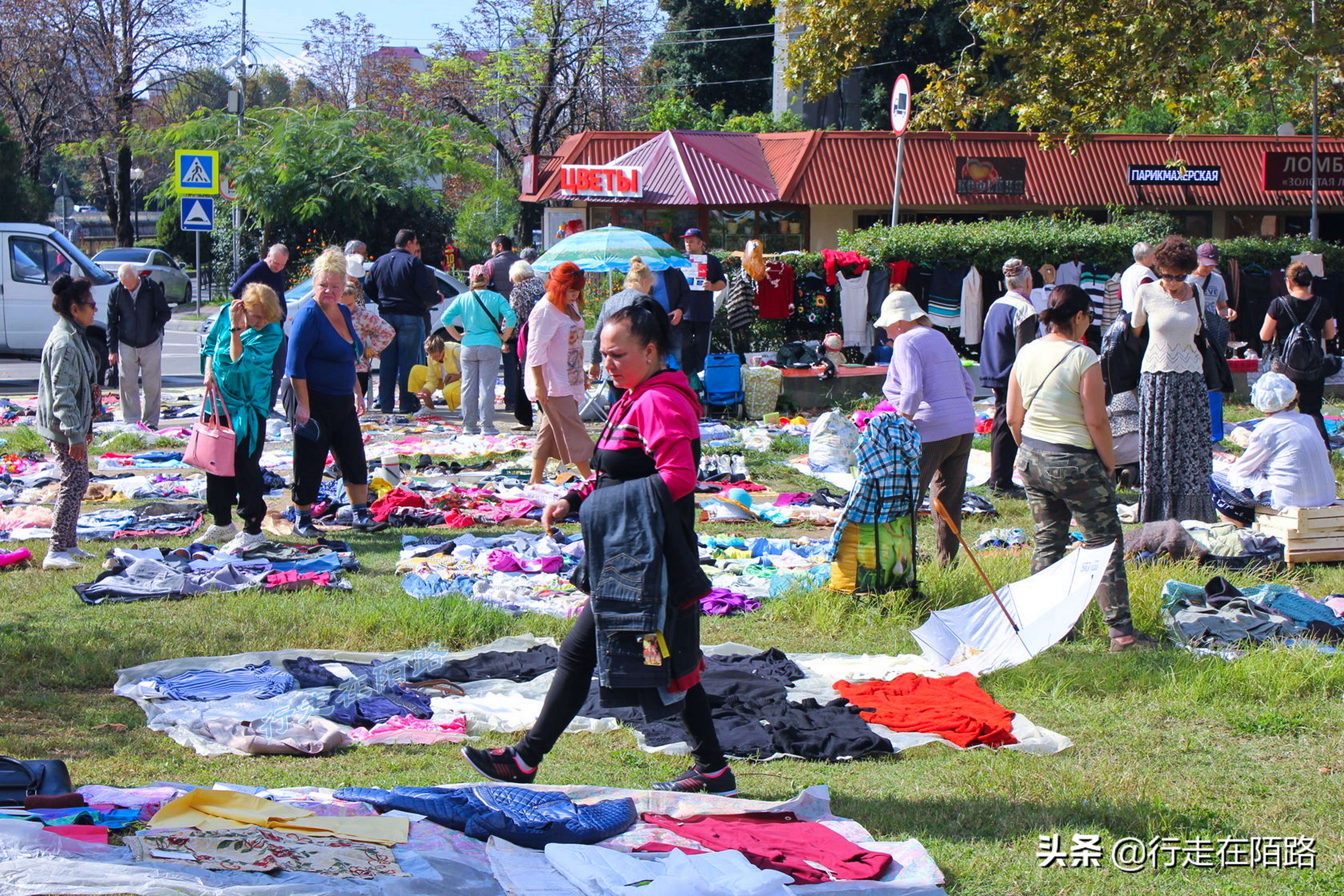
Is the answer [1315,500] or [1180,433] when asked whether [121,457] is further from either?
[1315,500]

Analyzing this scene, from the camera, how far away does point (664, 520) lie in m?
4.37

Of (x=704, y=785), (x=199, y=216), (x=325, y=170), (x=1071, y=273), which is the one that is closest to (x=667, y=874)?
(x=704, y=785)

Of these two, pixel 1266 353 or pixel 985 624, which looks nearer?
pixel 985 624

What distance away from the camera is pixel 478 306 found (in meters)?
13.6

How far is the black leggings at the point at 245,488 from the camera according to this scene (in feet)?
28.1

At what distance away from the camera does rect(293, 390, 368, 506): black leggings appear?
30.2 ft

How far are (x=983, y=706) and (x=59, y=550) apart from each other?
6047 mm

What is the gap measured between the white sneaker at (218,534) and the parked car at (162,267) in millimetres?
24804

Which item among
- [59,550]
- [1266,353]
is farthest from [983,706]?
[1266,353]

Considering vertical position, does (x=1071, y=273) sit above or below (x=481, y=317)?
above

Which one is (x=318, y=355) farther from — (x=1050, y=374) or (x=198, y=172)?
(x=198, y=172)

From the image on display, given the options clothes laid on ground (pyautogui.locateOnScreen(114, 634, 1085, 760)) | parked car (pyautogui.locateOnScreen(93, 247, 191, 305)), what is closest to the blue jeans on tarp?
clothes laid on ground (pyautogui.locateOnScreen(114, 634, 1085, 760))

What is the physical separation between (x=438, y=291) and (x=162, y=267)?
21.1 m

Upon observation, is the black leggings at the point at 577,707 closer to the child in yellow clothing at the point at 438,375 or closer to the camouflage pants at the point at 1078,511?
the camouflage pants at the point at 1078,511
